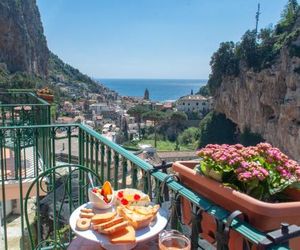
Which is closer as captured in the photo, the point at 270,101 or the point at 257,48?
the point at 270,101

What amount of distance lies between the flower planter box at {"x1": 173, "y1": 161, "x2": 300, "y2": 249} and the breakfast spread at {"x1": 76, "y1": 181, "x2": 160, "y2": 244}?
0.78 feet

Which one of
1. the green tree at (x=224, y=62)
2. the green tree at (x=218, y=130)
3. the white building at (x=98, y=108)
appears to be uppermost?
the green tree at (x=224, y=62)

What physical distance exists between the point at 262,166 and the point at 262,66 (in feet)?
125

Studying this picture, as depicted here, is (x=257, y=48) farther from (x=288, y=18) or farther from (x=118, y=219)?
→ (x=118, y=219)

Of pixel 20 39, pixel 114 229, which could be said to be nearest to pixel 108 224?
pixel 114 229

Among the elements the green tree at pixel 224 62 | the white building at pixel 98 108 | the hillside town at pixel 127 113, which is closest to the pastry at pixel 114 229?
the green tree at pixel 224 62

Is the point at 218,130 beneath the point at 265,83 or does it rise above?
beneath

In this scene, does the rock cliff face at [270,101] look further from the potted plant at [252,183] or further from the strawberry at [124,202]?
the strawberry at [124,202]

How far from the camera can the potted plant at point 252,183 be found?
48.6 inches

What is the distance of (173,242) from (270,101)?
3677cm

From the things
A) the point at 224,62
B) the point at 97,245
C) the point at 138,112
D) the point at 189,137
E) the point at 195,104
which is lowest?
the point at 189,137

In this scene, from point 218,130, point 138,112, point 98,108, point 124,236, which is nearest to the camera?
point 124,236

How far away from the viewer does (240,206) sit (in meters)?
1.31

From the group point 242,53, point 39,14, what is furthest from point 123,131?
point 39,14
